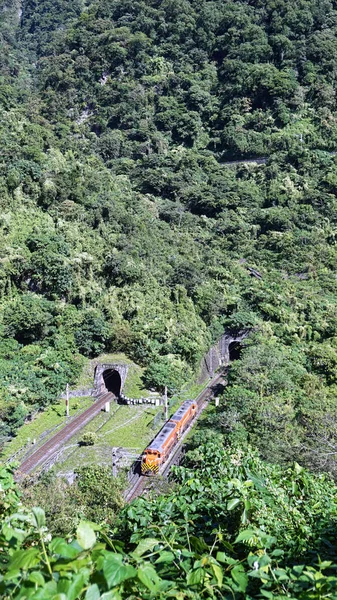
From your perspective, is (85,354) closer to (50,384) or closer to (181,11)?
(50,384)

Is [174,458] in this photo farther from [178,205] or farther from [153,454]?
[178,205]

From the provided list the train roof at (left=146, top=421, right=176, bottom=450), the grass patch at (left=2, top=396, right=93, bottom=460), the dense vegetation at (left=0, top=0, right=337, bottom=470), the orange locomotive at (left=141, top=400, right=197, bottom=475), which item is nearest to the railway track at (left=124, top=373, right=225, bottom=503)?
the orange locomotive at (left=141, top=400, right=197, bottom=475)

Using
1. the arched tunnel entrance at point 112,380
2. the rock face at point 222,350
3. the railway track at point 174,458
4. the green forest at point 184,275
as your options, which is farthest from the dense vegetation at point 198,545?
the rock face at point 222,350

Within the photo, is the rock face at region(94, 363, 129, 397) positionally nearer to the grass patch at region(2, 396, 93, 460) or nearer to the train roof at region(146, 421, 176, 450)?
the grass patch at region(2, 396, 93, 460)

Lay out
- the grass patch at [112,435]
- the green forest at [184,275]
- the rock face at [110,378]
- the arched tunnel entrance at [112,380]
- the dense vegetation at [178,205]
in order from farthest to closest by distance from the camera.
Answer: the arched tunnel entrance at [112,380] < the rock face at [110,378] < the dense vegetation at [178,205] < the grass patch at [112,435] < the green forest at [184,275]

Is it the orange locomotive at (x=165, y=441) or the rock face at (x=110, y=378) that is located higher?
the orange locomotive at (x=165, y=441)

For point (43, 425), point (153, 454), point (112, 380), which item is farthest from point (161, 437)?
point (112, 380)

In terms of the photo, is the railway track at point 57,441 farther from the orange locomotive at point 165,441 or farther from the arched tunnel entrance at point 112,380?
the orange locomotive at point 165,441
